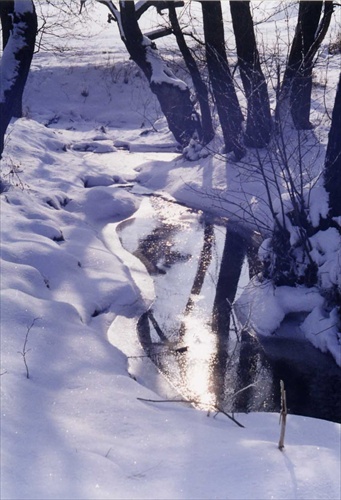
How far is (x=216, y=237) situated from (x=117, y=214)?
2002 mm

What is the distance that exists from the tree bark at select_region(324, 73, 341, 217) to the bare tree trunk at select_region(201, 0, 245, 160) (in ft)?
14.0

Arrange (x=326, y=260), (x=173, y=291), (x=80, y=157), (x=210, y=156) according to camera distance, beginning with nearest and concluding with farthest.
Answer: (x=326, y=260) < (x=173, y=291) < (x=210, y=156) < (x=80, y=157)

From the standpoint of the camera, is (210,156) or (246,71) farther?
(210,156)

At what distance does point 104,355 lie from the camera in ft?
18.8

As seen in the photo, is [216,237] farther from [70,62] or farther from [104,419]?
[70,62]

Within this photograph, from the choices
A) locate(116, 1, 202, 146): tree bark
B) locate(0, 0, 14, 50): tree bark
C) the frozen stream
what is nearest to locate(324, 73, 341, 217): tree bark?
the frozen stream

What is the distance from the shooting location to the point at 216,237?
9.89 metres

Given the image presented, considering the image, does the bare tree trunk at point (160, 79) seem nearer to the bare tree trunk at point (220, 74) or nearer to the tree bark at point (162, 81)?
the tree bark at point (162, 81)

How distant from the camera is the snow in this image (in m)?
3.22

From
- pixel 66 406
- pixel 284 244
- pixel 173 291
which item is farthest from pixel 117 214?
pixel 66 406

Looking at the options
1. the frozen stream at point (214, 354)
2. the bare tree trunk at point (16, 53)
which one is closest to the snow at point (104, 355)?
the frozen stream at point (214, 354)

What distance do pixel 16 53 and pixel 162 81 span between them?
4906 mm

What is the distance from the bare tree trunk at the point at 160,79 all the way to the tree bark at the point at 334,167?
6.60m

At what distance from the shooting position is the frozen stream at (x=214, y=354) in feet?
18.8
